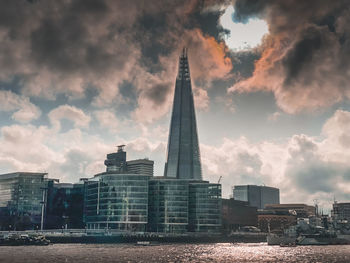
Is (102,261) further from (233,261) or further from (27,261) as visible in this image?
(233,261)

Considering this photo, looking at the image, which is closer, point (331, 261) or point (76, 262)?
point (76, 262)

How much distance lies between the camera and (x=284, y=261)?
120 meters

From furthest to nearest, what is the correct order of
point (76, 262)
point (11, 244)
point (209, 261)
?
point (11, 244), point (209, 261), point (76, 262)

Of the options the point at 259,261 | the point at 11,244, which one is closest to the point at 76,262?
the point at 259,261

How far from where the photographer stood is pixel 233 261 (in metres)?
118

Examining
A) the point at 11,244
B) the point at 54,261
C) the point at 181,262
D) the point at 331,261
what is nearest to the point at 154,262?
the point at 181,262

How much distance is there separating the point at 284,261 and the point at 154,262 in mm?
34455

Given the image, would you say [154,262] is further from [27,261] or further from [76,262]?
[27,261]

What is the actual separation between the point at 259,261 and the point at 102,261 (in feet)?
130

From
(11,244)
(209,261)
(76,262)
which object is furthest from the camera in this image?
(11,244)

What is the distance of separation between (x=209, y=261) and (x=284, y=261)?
65.6ft

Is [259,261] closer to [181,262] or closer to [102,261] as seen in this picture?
[181,262]

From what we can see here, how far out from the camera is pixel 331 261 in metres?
119

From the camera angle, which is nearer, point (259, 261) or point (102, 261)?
point (102, 261)
